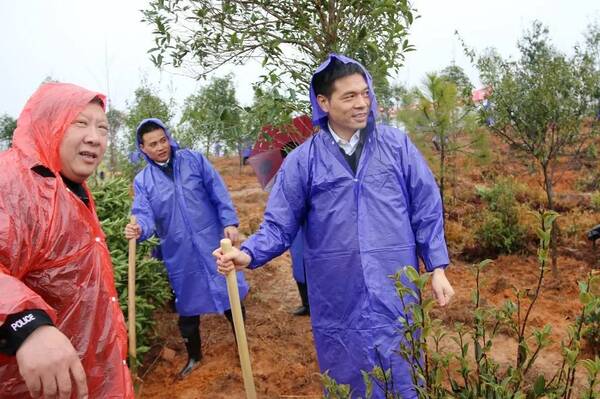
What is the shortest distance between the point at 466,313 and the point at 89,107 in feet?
11.6

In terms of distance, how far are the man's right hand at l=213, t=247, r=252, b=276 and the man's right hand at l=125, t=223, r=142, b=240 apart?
1.49 m

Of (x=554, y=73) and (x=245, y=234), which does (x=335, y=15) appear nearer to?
(x=554, y=73)

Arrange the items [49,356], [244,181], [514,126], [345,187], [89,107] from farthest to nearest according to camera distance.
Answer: [244,181] → [514,126] → [345,187] → [89,107] → [49,356]

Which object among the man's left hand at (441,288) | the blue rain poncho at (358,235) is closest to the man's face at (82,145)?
the blue rain poncho at (358,235)

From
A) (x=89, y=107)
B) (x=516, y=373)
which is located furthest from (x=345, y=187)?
(x=516, y=373)

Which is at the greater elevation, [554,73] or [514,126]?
[554,73]

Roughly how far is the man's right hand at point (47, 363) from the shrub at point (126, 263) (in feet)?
8.59

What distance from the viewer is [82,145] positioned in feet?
5.48

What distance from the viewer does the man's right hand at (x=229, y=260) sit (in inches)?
75.6

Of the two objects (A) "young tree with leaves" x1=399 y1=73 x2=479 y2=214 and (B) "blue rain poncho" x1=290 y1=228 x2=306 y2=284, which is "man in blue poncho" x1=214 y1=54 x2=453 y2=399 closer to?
(B) "blue rain poncho" x1=290 y1=228 x2=306 y2=284

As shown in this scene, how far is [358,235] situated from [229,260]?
1.89 ft

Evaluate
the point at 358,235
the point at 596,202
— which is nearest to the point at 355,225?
the point at 358,235

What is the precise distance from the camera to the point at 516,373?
3.66 feet

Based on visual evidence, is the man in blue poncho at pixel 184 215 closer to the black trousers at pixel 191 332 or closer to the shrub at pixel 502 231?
the black trousers at pixel 191 332
